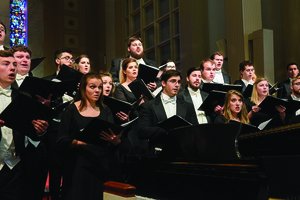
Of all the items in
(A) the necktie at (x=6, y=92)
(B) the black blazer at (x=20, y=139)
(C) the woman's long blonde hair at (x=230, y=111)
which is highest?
(A) the necktie at (x=6, y=92)

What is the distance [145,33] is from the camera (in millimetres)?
8266

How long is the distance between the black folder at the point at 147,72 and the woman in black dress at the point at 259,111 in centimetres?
104

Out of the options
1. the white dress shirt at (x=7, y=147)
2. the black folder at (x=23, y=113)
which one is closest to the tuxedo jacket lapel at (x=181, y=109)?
the black folder at (x=23, y=113)

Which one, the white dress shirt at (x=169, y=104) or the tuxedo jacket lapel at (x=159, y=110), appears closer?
the tuxedo jacket lapel at (x=159, y=110)

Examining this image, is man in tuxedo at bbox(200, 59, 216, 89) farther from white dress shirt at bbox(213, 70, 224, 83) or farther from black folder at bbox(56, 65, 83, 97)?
black folder at bbox(56, 65, 83, 97)

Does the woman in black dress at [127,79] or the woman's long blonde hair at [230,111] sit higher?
the woman in black dress at [127,79]

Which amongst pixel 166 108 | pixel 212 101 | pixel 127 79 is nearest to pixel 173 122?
pixel 166 108

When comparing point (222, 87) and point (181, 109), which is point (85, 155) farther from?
point (222, 87)

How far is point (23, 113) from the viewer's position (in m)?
2.52

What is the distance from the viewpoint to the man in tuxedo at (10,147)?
266 centimetres

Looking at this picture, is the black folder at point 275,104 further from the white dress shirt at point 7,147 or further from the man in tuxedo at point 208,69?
the white dress shirt at point 7,147

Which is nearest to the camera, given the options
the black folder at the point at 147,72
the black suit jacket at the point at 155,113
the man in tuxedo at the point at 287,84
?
the black suit jacket at the point at 155,113

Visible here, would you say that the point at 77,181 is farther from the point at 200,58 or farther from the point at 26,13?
the point at 26,13

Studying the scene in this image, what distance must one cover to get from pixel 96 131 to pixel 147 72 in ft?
4.89
